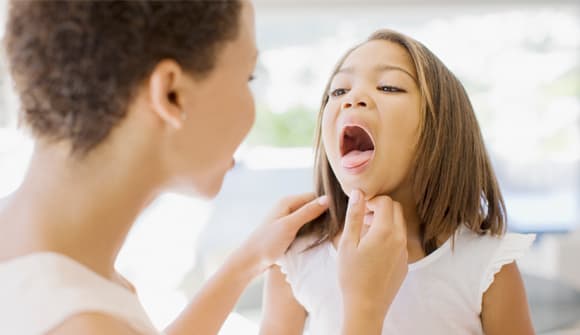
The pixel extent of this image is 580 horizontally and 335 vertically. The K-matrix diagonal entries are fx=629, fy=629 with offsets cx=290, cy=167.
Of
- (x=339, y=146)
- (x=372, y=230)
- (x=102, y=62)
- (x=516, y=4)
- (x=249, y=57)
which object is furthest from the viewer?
(x=516, y=4)

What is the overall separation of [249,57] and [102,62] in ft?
0.57

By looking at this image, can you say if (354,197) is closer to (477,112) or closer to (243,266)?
(243,266)

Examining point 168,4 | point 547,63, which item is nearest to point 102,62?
point 168,4

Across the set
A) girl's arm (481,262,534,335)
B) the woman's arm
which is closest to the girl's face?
the woman's arm

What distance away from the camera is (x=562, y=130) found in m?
3.45

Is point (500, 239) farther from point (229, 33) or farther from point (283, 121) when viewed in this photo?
point (283, 121)

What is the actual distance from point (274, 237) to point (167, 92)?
1.49ft

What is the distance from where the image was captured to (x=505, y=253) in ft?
3.37

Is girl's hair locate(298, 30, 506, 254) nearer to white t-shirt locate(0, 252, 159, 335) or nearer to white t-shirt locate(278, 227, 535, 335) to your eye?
white t-shirt locate(278, 227, 535, 335)

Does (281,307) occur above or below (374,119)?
below

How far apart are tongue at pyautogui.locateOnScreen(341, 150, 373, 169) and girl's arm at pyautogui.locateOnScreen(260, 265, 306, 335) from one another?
0.27 meters

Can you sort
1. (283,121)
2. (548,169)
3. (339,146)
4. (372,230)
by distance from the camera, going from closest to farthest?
(372,230) < (339,146) < (283,121) < (548,169)

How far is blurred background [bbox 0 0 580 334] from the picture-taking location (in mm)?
2721

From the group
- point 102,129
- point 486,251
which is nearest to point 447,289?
point 486,251
